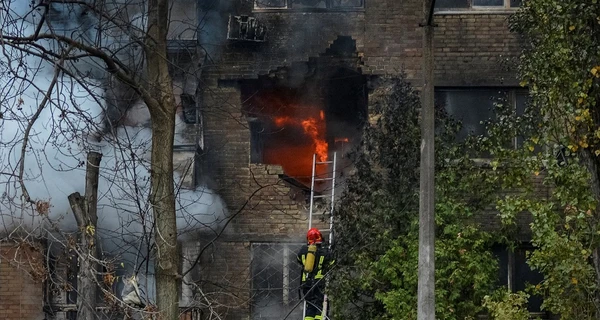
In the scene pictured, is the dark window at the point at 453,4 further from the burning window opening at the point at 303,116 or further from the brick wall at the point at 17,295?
the brick wall at the point at 17,295

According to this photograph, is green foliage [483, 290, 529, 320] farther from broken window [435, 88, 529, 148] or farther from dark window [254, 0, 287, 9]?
dark window [254, 0, 287, 9]

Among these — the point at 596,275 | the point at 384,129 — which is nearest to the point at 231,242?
the point at 384,129

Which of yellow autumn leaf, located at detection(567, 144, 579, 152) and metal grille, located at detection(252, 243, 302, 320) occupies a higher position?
yellow autumn leaf, located at detection(567, 144, 579, 152)

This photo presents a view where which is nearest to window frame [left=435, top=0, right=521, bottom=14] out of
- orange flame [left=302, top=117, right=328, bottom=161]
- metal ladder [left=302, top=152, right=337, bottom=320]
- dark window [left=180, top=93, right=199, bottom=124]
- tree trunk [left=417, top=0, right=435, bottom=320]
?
orange flame [left=302, top=117, right=328, bottom=161]

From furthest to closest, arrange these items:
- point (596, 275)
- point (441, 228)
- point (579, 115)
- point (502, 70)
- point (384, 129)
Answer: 1. point (502, 70)
2. point (384, 129)
3. point (441, 228)
4. point (596, 275)
5. point (579, 115)

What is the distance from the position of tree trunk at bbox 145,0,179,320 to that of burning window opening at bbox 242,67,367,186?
6207mm

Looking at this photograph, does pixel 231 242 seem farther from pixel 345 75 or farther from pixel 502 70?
pixel 502 70

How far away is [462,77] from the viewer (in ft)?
57.4

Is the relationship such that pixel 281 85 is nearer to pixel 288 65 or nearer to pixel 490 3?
pixel 288 65

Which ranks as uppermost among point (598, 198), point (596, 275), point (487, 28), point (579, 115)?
point (487, 28)

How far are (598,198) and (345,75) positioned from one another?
6532 millimetres

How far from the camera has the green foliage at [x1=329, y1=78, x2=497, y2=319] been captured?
14.5 m

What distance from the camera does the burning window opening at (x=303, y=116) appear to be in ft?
58.7

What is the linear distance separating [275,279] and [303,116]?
112 inches
